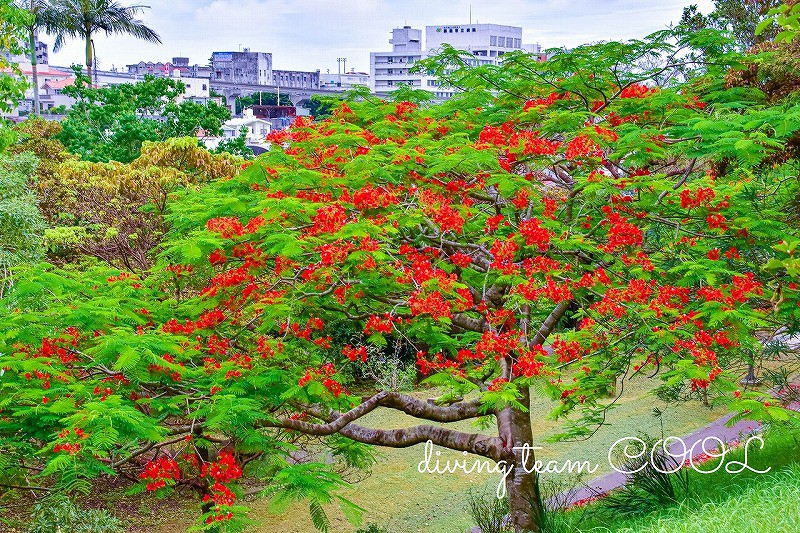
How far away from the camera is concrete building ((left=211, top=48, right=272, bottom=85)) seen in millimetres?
102688

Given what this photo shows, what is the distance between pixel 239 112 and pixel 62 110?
55135 millimetres

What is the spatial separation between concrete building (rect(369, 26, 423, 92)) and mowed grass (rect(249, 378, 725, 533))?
8921 centimetres

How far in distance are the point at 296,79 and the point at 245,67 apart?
304 inches

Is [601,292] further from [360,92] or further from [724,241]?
[360,92]

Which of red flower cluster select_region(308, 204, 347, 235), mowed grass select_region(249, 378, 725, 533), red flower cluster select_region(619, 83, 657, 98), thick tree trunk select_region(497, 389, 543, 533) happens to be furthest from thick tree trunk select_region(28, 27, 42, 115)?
thick tree trunk select_region(497, 389, 543, 533)

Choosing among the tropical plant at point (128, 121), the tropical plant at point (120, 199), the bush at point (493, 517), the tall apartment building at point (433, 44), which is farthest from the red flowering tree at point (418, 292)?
the tall apartment building at point (433, 44)

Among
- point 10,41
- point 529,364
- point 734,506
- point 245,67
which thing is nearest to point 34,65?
point 10,41

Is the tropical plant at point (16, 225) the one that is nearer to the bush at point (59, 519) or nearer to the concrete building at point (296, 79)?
the bush at point (59, 519)

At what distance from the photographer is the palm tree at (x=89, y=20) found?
30.2 metres

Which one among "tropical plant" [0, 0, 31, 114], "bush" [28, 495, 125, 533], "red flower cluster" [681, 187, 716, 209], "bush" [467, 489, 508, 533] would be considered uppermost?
"tropical plant" [0, 0, 31, 114]

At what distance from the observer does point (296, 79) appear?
108625mm

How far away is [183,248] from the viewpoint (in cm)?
703

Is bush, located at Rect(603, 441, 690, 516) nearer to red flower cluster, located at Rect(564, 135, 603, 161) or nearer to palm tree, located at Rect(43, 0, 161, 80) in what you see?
red flower cluster, located at Rect(564, 135, 603, 161)

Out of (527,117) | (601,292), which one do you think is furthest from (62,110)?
(601,292)
